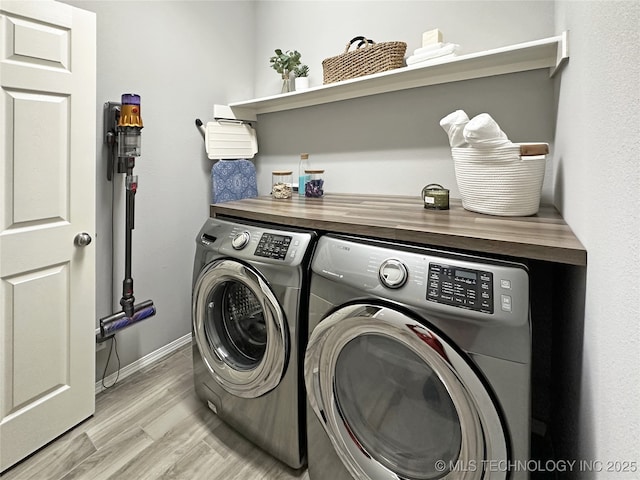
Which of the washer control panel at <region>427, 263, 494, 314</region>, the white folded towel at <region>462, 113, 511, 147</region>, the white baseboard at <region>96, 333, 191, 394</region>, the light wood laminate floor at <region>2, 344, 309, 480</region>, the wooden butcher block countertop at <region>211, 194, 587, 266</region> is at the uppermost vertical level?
the white folded towel at <region>462, 113, 511, 147</region>

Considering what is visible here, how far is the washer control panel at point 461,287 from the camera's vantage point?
0.82m

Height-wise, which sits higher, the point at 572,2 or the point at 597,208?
the point at 572,2

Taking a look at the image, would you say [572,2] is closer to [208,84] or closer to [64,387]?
[208,84]

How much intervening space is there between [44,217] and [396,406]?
1.54 metres

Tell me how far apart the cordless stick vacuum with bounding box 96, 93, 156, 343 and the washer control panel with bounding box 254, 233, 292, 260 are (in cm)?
86

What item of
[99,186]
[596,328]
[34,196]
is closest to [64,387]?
[34,196]

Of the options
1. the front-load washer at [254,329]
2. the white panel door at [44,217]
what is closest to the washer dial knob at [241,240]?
the front-load washer at [254,329]

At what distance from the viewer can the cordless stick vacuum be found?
1.60m

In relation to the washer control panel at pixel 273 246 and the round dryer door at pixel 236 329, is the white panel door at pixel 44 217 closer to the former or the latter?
the round dryer door at pixel 236 329

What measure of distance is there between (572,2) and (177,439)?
221 cm

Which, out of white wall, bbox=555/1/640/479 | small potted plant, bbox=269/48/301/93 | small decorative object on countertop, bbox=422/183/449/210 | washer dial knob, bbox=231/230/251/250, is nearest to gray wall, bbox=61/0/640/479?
white wall, bbox=555/1/640/479

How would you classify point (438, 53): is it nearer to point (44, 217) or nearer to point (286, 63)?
point (286, 63)

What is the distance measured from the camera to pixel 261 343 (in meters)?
1.50

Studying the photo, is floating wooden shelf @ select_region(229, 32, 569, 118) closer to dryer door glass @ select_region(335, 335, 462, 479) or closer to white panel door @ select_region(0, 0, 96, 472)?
white panel door @ select_region(0, 0, 96, 472)
